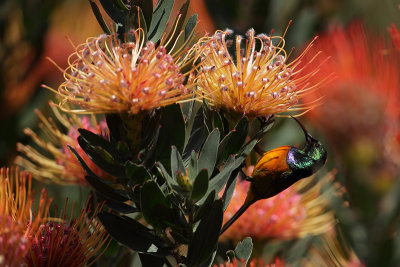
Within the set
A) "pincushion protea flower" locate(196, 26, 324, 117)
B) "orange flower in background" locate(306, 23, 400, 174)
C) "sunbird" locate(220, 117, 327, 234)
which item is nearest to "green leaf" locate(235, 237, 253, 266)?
"sunbird" locate(220, 117, 327, 234)

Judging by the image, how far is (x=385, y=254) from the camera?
1049 mm

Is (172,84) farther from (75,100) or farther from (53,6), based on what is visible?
(53,6)

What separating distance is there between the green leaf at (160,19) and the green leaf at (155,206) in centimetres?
17

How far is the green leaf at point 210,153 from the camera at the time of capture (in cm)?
53

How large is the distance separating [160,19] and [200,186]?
201mm

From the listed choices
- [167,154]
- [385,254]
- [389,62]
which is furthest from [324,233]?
[167,154]

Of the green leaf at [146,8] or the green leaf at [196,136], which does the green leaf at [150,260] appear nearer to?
the green leaf at [196,136]

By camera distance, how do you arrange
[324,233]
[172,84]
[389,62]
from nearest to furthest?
[172,84], [324,233], [389,62]

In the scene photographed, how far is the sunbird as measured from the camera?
22.6 inches

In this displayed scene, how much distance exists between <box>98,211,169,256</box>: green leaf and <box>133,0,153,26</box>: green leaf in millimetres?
205

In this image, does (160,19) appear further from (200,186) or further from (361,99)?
(361,99)

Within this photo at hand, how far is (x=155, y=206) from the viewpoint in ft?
1.76

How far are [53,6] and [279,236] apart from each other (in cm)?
96

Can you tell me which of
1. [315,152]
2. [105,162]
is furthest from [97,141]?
[315,152]
